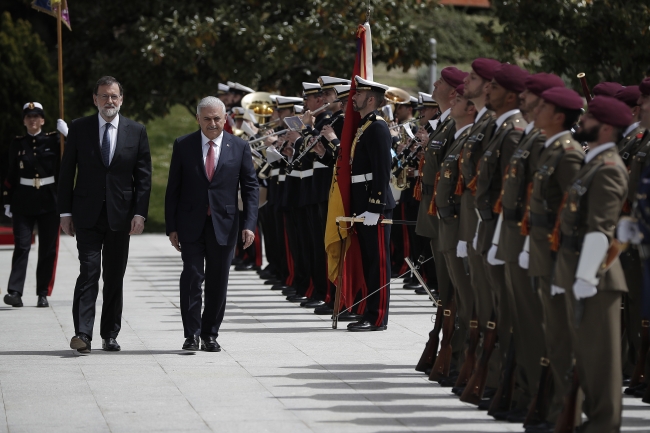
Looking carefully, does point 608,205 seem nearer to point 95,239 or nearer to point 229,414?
point 229,414

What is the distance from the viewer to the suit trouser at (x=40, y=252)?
13133mm

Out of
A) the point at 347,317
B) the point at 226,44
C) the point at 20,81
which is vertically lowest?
the point at 347,317

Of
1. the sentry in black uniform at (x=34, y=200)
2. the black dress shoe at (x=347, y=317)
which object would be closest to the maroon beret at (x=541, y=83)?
the black dress shoe at (x=347, y=317)

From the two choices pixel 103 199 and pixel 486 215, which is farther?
pixel 103 199

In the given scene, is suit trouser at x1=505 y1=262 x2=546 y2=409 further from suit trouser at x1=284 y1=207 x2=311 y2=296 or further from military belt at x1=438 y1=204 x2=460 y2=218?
suit trouser at x1=284 y1=207 x2=311 y2=296

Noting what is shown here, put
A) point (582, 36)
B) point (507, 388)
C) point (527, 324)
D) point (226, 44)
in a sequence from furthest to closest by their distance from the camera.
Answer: point (226, 44)
point (582, 36)
point (507, 388)
point (527, 324)

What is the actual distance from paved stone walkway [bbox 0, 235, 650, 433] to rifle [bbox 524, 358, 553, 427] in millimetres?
267

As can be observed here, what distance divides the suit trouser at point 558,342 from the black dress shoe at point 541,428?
36mm

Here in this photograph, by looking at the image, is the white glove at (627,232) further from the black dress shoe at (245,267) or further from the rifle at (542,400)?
the black dress shoe at (245,267)

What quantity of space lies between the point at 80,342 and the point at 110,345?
370 mm

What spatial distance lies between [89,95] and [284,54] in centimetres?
561

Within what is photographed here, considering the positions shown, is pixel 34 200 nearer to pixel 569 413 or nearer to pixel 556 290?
pixel 556 290

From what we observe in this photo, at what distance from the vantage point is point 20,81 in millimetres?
24406

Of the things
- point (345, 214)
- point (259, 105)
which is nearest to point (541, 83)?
point (345, 214)
